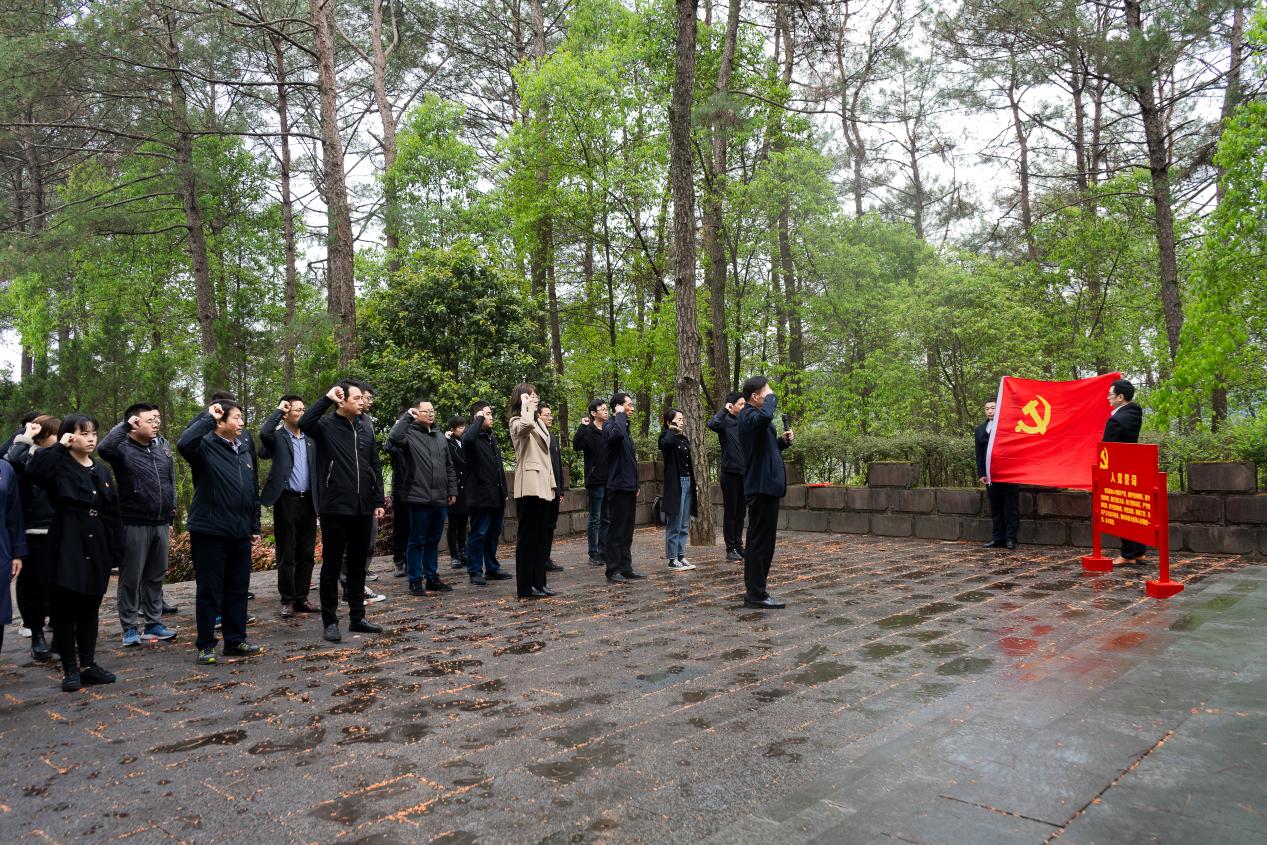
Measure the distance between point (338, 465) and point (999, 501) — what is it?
324 inches

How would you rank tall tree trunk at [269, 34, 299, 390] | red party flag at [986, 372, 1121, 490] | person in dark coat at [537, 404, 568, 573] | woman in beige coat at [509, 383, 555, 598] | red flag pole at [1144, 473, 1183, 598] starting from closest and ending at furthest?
red flag pole at [1144, 473, 1183, 598] < woman in beige coat at [509, 383, 555, 598] < person in dark coat at [537, 404, 568, 573] < red party flag at [986, 372, 1121, 490] < tall tree trunk at [269, 34, 299, 390]

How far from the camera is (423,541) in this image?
7906 mm

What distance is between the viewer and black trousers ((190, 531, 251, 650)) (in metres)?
5.29

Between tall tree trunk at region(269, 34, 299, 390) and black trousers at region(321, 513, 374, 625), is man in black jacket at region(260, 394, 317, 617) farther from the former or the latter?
tall tree trunk at region(269, 34, 299, 390)

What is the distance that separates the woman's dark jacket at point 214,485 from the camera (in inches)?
211

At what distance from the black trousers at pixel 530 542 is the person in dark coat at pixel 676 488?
83.4 inches

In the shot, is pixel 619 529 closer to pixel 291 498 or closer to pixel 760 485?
pixel 760 485

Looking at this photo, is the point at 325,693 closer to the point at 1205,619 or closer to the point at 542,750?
the point at 542,750

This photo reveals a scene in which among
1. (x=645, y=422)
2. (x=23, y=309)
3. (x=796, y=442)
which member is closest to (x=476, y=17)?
(x=645, y=422)

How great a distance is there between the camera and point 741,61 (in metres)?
17.3

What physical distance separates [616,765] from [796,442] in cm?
1040

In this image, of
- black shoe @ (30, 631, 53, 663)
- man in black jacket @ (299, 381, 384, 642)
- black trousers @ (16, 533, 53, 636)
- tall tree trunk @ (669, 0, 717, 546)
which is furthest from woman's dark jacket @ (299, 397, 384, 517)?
tall tree trunk @ (669, 0, 717, 546)

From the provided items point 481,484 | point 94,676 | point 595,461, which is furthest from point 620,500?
point 94,676

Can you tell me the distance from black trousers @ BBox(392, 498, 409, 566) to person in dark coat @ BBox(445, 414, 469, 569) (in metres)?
0.49
